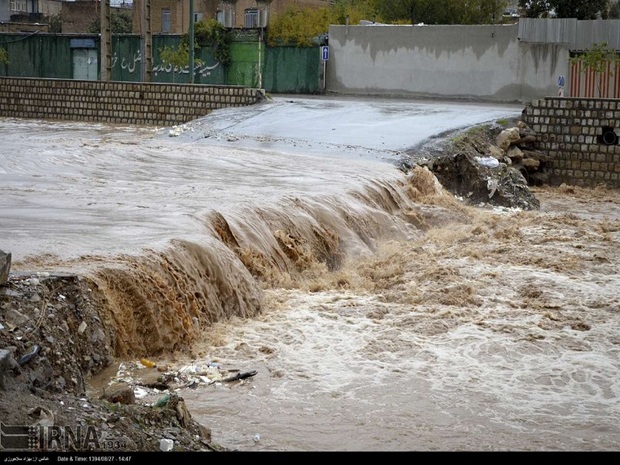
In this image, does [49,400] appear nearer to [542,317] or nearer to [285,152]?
[542,317]

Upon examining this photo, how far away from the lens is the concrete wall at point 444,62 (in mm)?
29219

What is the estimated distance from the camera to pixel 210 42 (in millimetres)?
35062

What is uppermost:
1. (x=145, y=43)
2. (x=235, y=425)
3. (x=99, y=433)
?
(x=145, y=43)

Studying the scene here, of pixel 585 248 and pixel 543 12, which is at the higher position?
A: pixel 543 12

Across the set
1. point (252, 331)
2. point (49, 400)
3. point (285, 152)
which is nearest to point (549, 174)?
point (285, 152)

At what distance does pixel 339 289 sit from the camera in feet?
36.1

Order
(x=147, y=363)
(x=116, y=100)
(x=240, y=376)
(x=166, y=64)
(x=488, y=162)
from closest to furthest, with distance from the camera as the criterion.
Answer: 1. (x=240, y=376)
2. (x=147, y=363)
3. (x=488, y=162)
4. (x=116, y=100)
5. (x=166, y=64)

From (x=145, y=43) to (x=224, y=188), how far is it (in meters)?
15.0

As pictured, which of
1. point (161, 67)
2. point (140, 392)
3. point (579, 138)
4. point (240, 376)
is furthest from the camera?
point (161, 67)

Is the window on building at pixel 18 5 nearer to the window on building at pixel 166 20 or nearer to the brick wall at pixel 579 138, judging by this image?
the window on building at pixel 166 20

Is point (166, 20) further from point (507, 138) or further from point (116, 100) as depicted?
point (507, 138)

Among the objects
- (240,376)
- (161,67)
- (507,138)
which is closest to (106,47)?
(161,67)

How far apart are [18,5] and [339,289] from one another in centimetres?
5216

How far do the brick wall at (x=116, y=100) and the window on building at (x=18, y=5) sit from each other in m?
32.4
